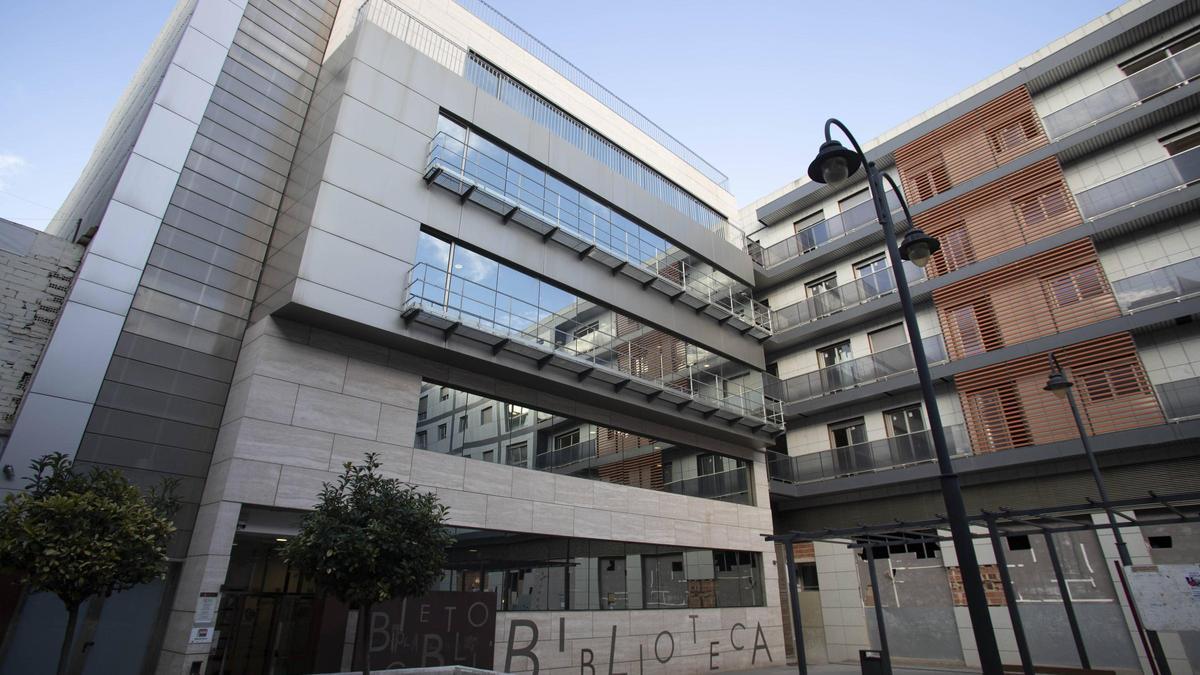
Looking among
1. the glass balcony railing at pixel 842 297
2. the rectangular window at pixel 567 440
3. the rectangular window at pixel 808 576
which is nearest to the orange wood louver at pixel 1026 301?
the glass balcony railing at pixel 842 297

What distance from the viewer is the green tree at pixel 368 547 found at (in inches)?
343

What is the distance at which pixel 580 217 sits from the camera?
19.1 m

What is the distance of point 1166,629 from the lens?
394 inches

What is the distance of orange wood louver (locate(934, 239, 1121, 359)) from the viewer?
59.3 feet

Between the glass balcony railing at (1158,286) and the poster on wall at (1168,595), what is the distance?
981 cm

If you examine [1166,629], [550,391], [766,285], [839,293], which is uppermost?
[766,285]

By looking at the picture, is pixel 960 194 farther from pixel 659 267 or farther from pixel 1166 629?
pixel 1166 629

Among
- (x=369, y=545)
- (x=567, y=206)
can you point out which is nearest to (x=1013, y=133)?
(x=567, y=206)

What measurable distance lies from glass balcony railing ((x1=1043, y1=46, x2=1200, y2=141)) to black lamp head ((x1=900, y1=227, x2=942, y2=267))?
51.2 feet

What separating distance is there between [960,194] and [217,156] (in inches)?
905

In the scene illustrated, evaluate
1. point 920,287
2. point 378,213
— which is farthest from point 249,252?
point 920,287

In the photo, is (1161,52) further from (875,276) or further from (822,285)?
(822,285)

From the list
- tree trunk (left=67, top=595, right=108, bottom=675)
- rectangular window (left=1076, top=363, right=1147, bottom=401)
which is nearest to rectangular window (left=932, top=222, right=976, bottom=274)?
rectangular window (left=1076, top=363, right=1147, bottom=401)

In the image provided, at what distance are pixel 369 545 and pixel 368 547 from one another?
0.18ft
